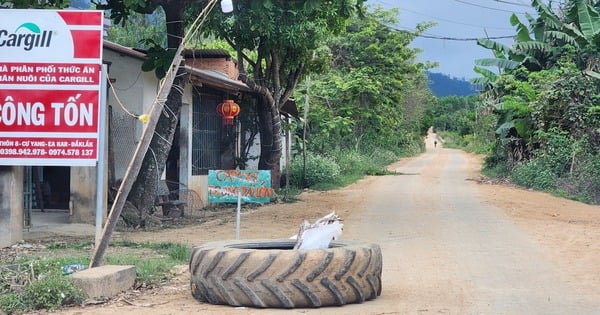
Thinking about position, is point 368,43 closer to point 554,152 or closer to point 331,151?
point 331,151

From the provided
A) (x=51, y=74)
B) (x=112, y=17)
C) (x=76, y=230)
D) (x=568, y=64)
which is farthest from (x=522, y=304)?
(x=568, y=64)

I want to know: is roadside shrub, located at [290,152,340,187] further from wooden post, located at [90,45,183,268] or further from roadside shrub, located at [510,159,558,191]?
wooden post, located at [90,45,183,268]

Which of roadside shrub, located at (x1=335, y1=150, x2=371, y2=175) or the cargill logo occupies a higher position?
the cargill logo

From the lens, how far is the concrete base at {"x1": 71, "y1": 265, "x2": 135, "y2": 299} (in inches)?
299

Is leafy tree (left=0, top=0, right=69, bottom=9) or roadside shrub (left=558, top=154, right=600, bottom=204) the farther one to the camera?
roadside shrub (left=558, top=154, right=600, bottom=204)

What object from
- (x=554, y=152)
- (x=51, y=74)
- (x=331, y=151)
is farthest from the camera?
(x=331, y=151)

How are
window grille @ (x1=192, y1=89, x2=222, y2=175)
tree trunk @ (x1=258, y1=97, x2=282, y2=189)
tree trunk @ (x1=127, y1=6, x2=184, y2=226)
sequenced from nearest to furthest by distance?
1. tree trunk @ (x1=127, y1=6, x2=184, y2=226)
2. window grille @ (x1=192, y1=89, x2=222, y2=175)
3. tree trunk @ (x1=258, y1=97, x2=282, y2=189)

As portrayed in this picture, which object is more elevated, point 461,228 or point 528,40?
point 528,40

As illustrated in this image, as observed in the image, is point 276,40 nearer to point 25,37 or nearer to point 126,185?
point 25,37

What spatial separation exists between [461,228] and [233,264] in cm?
840

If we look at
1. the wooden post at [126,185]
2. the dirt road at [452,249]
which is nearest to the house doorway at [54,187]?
the dirt road at [452,249]

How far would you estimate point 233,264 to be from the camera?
24.1 ft

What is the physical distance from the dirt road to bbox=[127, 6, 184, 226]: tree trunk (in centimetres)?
109

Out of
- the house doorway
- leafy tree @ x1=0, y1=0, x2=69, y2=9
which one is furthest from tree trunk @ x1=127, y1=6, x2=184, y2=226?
the house doorway
